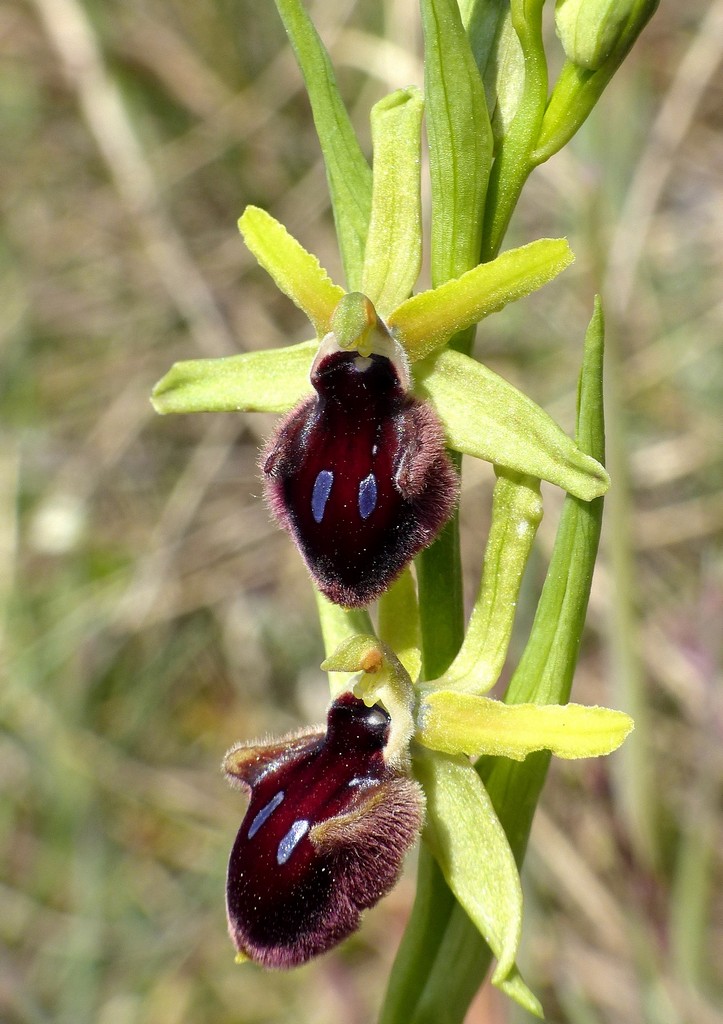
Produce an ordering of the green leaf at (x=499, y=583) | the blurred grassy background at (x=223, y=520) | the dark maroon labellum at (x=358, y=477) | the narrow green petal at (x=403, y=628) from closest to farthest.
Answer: the dark maroon labellum at (x=358, y=477)
the green leaf at (x=499, y=583)
the narrow green petal at (x=403, y=628)
the blurred grassy background at (x=223, y=520)

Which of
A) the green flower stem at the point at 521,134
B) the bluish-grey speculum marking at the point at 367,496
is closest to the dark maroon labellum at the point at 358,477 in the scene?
the bluish-grey speculum marking at the point at 367,496

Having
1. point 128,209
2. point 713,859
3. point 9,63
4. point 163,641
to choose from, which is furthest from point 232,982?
point 9,63

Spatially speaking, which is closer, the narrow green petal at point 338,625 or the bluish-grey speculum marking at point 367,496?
the bluish-grey speculum marking at point 367,496

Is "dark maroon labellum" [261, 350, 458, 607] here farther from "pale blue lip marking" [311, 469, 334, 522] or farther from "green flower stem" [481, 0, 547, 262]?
"green flower stem" [481, 0, 547, 262]

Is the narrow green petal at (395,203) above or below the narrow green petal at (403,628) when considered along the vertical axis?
above

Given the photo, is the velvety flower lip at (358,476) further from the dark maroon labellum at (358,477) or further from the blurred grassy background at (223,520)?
the blurred grassy background at (223,520)

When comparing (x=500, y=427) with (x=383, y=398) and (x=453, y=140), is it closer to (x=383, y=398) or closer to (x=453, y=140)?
(x=383, y=398)

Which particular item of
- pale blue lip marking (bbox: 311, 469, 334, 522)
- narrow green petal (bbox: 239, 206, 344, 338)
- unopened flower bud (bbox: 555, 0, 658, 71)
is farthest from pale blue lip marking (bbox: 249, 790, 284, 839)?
unopened flower bud (bbox: 555, 0, 658, 71)
